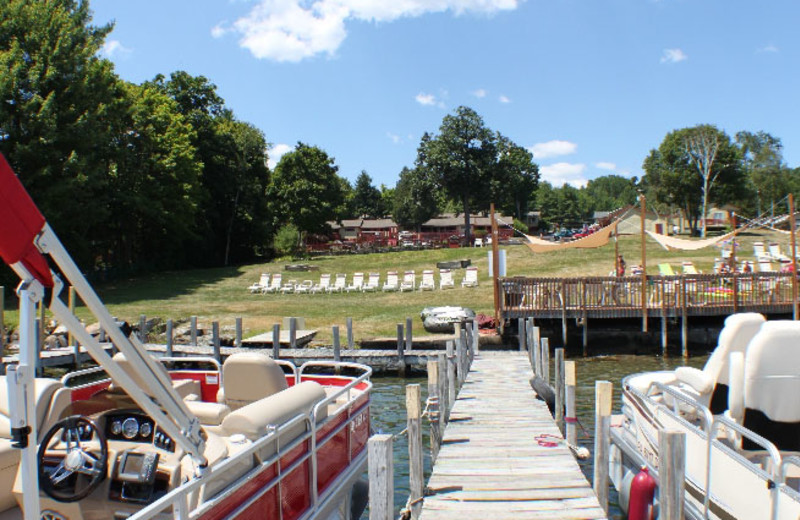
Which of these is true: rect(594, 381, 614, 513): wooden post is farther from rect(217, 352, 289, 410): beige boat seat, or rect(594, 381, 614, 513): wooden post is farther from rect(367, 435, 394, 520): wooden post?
rect(217, 352, 289, 410): beige boat seat

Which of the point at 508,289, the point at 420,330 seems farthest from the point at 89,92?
the point at 508,289

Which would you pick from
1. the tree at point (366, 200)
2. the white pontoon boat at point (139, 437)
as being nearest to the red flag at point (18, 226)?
the white pontoon boat at point (139, 437)

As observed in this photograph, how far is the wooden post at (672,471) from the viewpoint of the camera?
572 centimetres

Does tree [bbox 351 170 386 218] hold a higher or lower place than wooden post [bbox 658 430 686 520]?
higher

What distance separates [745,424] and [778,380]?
602mm

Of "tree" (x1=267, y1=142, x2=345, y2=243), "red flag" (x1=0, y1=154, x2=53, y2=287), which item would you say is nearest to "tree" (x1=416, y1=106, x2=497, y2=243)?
"tree" (x1=267, y1=142, x2=345, y2=243)

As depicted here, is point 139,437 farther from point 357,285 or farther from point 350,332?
point 357,285

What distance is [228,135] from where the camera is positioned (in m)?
58.4

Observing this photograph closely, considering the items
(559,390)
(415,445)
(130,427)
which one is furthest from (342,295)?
(130,427)

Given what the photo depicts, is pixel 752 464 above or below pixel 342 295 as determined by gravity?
below

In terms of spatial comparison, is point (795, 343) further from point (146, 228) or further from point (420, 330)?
point (146, 228)

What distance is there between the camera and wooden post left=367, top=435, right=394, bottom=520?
18.9 ft

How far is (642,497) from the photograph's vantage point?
806cm

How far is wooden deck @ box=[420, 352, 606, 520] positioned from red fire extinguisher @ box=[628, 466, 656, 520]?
0.62 metres
